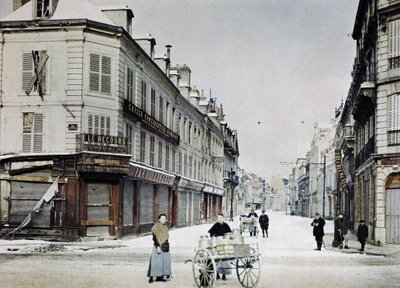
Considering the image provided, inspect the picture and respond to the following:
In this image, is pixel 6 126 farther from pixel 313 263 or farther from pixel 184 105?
pixel 184 105

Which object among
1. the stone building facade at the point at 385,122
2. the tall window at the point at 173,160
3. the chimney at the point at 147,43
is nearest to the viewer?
the stone building facade at the point at 385,122

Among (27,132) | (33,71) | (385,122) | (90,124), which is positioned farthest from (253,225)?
(33,71)

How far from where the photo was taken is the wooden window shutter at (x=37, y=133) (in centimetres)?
2580

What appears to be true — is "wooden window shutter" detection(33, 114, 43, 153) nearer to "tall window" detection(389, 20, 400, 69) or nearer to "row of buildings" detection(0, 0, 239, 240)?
"row of buildings" detection(0, 0, 239, 240)

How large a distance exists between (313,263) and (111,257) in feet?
20.4

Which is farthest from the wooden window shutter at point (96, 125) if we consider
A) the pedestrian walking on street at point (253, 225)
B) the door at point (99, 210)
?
the pedestrian walking on street at point (253, 225)

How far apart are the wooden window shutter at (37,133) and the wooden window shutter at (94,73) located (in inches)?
99.5

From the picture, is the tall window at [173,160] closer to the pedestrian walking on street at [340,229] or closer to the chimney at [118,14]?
the chimney at [118,14]

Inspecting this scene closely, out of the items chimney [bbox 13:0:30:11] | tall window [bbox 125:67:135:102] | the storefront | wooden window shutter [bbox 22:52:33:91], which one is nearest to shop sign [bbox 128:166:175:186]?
the storefront

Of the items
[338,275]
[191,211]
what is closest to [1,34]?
[338,275]

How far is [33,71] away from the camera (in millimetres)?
26000

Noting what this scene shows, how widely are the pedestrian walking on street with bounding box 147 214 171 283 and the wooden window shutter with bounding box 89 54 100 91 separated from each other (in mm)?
13600

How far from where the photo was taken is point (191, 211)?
47.6 meters

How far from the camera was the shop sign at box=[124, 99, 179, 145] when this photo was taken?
28323 millimetres
